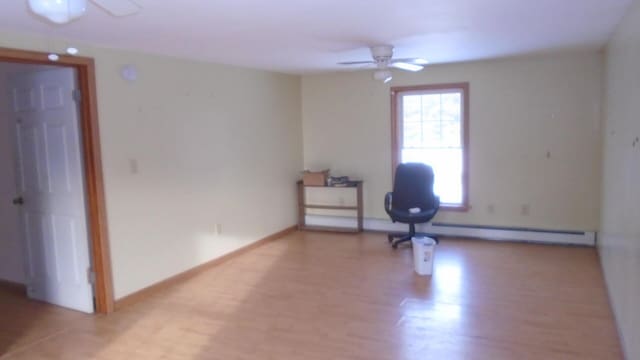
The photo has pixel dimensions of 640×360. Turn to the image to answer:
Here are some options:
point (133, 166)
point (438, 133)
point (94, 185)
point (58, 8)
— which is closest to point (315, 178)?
point (438, 133)

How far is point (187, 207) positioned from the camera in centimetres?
481

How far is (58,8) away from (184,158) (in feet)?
10.8

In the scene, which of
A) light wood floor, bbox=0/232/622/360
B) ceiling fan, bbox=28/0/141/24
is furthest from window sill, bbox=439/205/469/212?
ceiling fan, bbox=28/0/141/24

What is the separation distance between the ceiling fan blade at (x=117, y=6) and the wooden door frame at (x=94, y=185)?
197cm

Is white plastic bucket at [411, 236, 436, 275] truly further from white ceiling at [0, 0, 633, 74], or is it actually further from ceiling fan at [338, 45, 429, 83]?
white ceiling at [0, 0, 633, 74]

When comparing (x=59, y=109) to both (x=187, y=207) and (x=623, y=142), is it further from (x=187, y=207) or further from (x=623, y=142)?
(x=623, y=142)

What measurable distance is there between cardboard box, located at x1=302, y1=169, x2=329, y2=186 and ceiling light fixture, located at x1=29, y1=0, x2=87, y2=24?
16.4 ft

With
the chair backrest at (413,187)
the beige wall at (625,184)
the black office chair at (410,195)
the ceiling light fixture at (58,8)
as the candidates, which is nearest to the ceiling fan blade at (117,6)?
the ceiling light fixture at (58,8)

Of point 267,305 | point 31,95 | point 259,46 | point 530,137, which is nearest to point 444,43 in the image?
point 259,46

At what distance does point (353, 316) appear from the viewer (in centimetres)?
374

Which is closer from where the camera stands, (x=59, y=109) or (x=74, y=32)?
(x=74, y=32)

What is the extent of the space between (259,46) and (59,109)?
5.52ft

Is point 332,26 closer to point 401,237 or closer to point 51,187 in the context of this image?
point 51,187

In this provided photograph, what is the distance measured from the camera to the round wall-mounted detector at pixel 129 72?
4.06 meters
